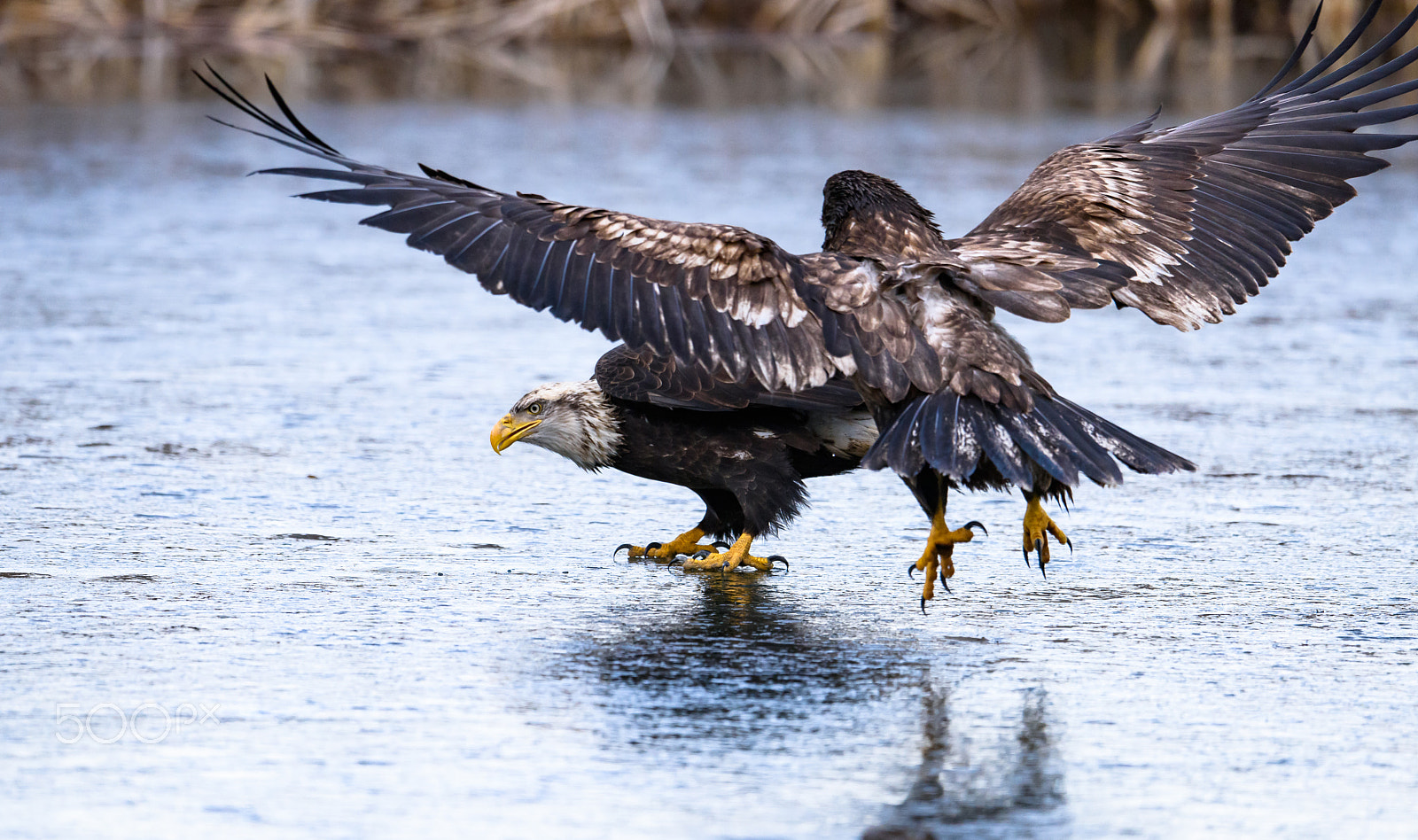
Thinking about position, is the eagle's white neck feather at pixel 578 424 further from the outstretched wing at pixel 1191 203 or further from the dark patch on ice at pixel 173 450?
the dark patch on ice at pixel 173 450

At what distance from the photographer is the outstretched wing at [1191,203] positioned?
17.1 ft

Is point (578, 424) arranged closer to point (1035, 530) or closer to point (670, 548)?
point (670, 548)

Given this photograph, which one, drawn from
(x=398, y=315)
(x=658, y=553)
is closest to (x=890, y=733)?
(x=658, y=553)

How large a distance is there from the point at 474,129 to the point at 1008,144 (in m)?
3.99

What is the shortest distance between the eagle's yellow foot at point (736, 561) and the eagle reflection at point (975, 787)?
140cm

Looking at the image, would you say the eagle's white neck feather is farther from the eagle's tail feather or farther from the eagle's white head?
the eagle's tail feather

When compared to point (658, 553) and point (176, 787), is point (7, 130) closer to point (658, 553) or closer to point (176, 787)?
point (658, 553)

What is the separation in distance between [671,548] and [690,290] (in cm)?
92

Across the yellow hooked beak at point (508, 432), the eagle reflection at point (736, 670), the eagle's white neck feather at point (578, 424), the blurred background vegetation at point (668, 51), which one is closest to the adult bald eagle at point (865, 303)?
the eagle's white neck feather at point (578, 424)

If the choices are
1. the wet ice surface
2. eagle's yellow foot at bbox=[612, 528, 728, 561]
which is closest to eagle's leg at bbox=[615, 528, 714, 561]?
eagle's yellow foot at bbox=[612, 528, 728, 561]

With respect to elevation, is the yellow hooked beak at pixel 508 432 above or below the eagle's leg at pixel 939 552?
above

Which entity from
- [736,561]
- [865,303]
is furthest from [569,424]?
[865,303]

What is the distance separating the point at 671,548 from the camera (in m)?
5.33

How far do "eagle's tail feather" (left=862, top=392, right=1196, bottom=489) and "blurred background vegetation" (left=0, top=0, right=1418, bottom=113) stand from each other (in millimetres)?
11087
